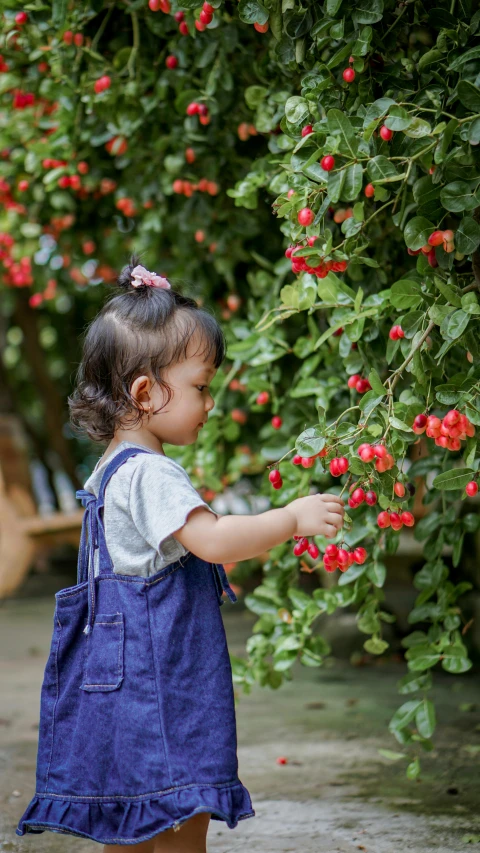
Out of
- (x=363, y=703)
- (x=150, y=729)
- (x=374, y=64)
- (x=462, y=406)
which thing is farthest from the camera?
(x=363, y=703)

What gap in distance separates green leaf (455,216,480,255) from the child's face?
0.47m

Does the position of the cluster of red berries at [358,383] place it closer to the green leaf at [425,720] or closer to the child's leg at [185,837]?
the green leaf at [425,720]

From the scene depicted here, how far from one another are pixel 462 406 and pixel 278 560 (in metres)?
0.94

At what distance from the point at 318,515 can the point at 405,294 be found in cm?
45

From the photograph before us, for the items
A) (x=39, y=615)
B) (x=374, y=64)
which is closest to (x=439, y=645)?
(x=374, y=64)

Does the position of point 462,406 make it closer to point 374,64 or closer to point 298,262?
point 298,262

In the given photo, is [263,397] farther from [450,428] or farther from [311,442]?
[450,428]

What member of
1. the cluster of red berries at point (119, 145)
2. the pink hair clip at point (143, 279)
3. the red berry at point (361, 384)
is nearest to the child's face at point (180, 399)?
the pink hair clip at point (143, 279)

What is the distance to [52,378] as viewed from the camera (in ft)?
22.2

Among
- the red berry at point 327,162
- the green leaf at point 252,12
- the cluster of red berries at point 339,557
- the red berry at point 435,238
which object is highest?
the green leaf at point 252,12

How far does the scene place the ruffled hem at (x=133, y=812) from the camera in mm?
1521

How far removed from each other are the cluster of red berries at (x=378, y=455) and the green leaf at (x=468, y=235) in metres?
0.39

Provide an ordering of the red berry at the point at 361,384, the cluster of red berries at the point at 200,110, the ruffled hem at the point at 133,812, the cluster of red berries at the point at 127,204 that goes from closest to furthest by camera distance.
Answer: the ruffled hem at the point at 133,812, the red berry at the point at 361,384, the cluster of red berries at the point at 200,110, the cluster of red berries at the point at 127,204

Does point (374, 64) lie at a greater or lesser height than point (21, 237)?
greater
